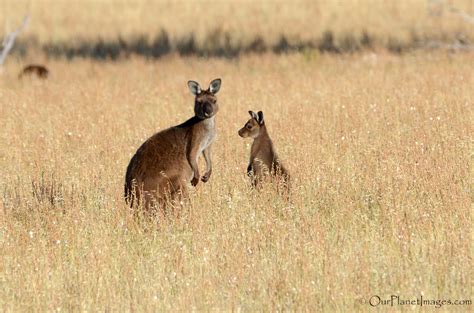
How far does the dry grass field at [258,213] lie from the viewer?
6383mm

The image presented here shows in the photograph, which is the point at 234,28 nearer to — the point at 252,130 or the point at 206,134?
the point at 252,130

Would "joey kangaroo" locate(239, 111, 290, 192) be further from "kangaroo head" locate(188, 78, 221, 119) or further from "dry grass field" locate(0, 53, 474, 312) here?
"kangaroo head" locate(188, 78, 221, 119)

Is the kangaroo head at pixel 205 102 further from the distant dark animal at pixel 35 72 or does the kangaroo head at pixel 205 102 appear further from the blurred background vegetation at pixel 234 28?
the blurred background vegetation at pixel 234 28

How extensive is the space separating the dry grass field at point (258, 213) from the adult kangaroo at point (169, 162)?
9.5 inches

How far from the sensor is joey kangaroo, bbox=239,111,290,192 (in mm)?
9375

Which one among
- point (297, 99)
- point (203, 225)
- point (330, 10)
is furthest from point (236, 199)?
point (330, 10)

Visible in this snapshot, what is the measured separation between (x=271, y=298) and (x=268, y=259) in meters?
0.94

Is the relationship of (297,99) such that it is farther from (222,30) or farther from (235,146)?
(222,30)

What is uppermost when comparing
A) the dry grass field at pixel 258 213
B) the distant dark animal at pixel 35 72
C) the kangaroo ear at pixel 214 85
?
the distant dark animal at pixel 35 72

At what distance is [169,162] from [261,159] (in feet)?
6.31

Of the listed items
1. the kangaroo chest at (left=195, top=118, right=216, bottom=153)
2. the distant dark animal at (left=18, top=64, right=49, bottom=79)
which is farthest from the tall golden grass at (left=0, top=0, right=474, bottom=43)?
the kangaroo chest at (left=195, top=118, right=216, bottom=153)

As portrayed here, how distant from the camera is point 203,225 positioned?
316 inches

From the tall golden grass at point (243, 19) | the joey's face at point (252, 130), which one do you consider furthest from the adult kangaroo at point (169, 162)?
the tall golden grass at point (243, 19)

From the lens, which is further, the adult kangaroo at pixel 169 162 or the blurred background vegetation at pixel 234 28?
the blurred background vegetation at pixel 234 28
